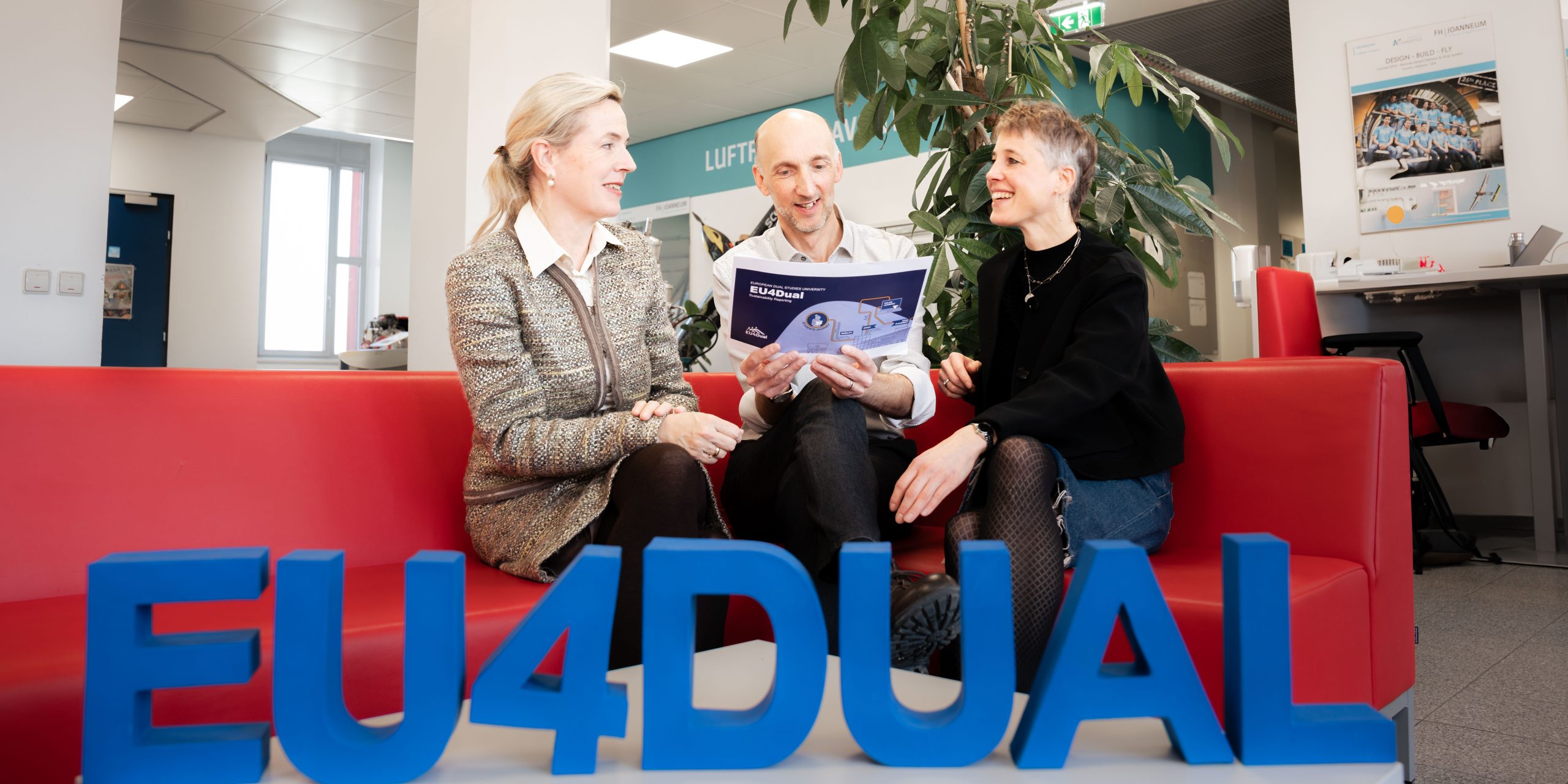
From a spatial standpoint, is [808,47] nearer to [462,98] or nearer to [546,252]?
[462,98]

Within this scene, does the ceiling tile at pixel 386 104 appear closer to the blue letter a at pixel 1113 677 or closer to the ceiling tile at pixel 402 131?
the ceiling tile at pixel 402 131

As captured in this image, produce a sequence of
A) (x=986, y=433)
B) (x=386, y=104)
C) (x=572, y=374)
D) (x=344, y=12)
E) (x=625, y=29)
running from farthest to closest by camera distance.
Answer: (x=386, y=104) → (x=625, y=29) → (x=344, y=12) → (x=572, y=374) → (x=986, y=433)

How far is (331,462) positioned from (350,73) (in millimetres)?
6831

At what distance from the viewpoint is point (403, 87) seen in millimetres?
7953

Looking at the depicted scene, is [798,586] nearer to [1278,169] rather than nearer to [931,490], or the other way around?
[931,490]

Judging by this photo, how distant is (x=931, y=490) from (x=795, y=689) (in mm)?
704

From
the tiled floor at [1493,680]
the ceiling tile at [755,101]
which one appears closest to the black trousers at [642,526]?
the tiled floor at [1493,680]

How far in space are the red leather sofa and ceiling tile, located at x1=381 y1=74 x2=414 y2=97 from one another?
6644mm

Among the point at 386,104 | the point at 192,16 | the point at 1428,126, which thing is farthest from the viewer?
the point at 386,104

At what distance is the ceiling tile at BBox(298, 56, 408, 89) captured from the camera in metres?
7.40

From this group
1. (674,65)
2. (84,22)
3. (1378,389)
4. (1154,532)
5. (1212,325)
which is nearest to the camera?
(1378,389)

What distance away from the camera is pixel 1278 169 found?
377 inches

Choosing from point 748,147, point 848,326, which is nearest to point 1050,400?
point 848,326

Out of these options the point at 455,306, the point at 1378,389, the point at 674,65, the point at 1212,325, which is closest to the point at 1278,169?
the point at 1212,325
